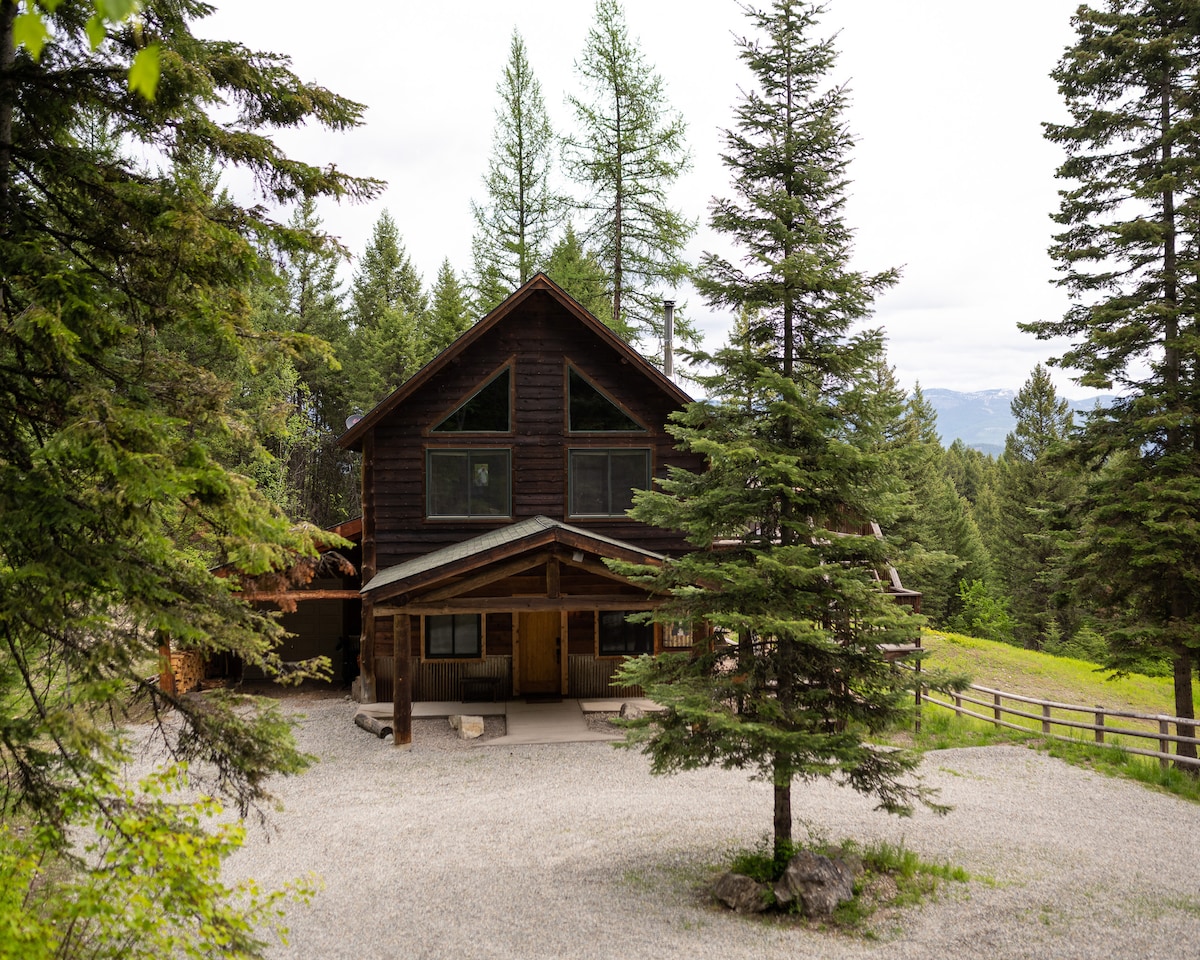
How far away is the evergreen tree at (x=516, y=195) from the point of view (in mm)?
32781

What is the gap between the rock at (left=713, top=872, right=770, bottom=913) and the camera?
8742mm

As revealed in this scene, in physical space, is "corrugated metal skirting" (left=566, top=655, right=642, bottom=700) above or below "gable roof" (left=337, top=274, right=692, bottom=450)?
below

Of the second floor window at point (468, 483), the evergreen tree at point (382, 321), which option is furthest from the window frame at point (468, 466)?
the evergreen tree at point (382, 321)

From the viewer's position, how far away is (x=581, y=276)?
98.2 ft

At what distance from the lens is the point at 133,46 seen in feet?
22.5

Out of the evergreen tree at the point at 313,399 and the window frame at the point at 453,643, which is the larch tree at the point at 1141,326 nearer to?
the window frame at the point at 453,643

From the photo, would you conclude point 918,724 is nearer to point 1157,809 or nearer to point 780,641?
point 1157,809

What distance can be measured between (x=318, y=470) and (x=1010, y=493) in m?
35.7

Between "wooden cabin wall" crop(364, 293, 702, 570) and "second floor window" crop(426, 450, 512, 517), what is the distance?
0.59 ft

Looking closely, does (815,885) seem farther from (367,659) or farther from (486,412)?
(367,659)

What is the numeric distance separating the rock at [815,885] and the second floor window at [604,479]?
9.86 m

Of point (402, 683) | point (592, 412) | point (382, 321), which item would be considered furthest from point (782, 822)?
point (382, 321)

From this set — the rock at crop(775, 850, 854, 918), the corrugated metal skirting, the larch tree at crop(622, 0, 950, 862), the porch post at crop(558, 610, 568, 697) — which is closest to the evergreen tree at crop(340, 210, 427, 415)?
the porch post at crop(558, 610, 568, 697)

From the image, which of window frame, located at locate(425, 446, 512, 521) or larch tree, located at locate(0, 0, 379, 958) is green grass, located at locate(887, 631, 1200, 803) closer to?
window frame, located at locate(425, 446, 512, 521)
